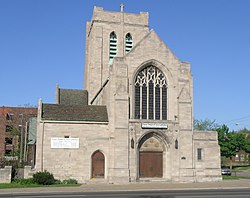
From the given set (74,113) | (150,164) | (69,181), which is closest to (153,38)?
(74,113)

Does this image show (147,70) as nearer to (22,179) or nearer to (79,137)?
(79,137)

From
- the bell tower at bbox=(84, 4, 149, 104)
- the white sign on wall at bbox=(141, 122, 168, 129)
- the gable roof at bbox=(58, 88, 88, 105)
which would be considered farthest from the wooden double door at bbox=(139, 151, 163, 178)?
the gable roof at bbox=(58, 88, 88, 105)

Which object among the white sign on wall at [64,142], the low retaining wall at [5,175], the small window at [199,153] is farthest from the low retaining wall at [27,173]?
the small window at [199,153]

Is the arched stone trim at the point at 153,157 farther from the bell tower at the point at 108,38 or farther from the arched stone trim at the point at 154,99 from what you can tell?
the bell tower at the point at 108,38

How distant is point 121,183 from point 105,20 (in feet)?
84.0

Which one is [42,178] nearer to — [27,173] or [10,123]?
[27,173]

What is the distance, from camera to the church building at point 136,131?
32.2m

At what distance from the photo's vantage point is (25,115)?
63.5 m

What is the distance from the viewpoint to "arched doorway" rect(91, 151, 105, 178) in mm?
32875

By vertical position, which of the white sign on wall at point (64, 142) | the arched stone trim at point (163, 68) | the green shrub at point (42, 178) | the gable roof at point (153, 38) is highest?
the gable roof at point (153, 38)

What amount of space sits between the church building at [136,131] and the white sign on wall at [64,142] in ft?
0.30

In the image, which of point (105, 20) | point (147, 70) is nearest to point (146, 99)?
point (147, 70)

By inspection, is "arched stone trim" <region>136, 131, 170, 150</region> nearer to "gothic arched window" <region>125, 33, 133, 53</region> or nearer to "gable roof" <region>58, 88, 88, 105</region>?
"gable roof" <region>58, 88, 88, 105</region>

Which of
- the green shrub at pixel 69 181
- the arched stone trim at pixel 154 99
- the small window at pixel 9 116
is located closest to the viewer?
the green shrub at pixel 69 181
